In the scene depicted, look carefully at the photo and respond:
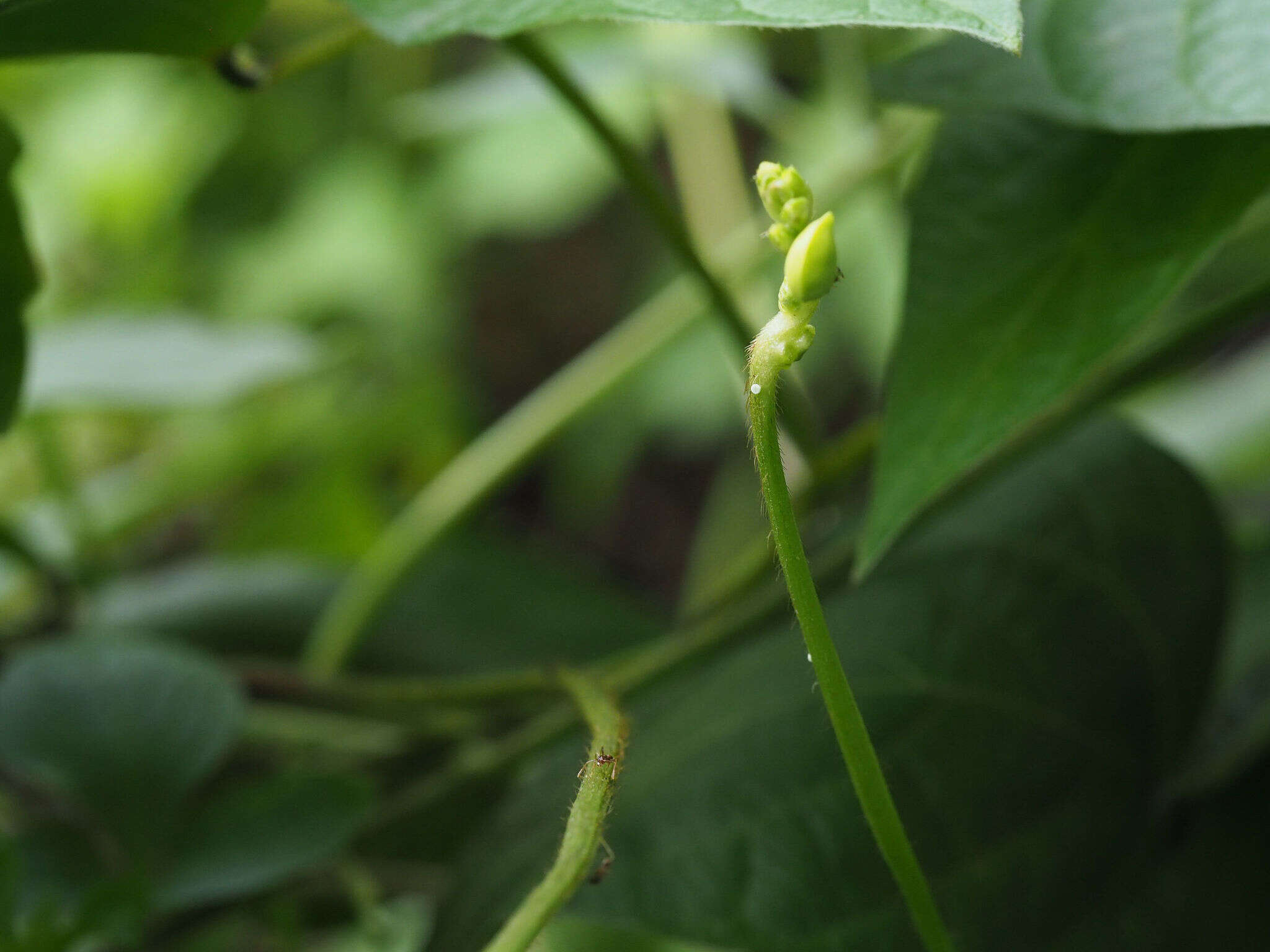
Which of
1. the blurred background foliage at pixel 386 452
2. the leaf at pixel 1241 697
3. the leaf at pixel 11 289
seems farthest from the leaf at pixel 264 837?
the leaf at pixel 1241 697

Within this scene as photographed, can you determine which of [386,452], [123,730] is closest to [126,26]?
[123,730]

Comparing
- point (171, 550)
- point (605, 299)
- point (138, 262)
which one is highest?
point (138, 262)

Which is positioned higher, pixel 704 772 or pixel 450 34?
pixel 450 34

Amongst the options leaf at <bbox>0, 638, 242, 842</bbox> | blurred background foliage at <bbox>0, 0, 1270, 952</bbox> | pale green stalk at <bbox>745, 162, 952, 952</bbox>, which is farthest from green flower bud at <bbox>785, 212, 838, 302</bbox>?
leaf at <bbox>0, 638, 242, 842</bbox>

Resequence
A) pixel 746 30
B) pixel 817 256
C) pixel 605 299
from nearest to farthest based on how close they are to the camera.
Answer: pixel 817 256
pixel 746 30
pixel 605 299

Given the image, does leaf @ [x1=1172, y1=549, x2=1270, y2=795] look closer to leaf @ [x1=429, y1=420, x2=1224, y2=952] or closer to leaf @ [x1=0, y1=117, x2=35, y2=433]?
leaf @ [x1=429, y1=420, x2=1224, y2=952]

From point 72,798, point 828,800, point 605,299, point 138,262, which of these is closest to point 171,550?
point 138,262

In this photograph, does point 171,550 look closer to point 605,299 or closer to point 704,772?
point 704,772
